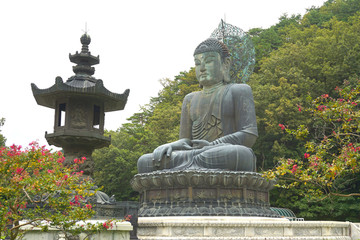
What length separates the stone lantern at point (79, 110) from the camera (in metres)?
13.3

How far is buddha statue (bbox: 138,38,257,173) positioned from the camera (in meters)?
9.79

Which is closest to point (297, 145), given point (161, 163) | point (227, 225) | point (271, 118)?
point (271, 118)

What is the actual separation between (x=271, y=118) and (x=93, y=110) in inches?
359

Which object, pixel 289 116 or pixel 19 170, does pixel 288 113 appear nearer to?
pixel 289 116

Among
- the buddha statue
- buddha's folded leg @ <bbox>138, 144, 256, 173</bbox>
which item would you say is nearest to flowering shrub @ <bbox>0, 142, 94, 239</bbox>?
buddha's folded leg @ <bbox>138, 144, 256, 173</bbox>

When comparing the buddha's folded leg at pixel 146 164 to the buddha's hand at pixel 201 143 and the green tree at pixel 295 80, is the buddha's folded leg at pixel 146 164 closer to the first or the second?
the buddha's hand at pixel 201 143

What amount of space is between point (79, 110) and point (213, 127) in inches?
181

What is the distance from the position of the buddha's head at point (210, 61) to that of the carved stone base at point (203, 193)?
290 cm

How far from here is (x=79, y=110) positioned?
44.6ft

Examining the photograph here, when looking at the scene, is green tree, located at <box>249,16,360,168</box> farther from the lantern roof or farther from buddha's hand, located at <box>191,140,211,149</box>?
buddha's hand, located at <box>191,140,211,149</box>

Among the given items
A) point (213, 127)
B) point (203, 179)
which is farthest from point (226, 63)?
point (203, 179)

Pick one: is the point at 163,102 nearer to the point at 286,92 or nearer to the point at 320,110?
the point at 286,92

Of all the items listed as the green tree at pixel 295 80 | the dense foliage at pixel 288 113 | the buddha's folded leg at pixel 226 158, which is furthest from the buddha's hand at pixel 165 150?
the green tree at pixel 295 80

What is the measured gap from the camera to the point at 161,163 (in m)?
10.2
